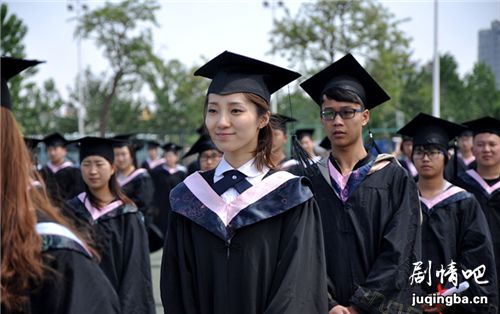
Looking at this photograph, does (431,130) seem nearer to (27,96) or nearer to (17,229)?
(17,229)

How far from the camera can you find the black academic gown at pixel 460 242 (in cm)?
420

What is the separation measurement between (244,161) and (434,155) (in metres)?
2.29

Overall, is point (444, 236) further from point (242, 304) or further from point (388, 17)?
point (388, 17)

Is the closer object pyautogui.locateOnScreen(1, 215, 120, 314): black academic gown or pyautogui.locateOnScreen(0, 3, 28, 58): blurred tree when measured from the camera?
pyautogui.locateOnScreen(1, 215, 120, 314): black academic gown

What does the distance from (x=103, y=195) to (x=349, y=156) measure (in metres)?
2.21

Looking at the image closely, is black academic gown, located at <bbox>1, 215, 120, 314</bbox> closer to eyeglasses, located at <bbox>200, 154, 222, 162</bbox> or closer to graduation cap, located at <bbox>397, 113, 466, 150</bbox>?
graduation cap, located at <bbox>397, 113, 466, 150</bbox>

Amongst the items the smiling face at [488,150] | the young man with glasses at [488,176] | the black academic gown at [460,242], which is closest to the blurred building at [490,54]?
the young man with glasses at [488,176]

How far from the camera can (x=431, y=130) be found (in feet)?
15.6

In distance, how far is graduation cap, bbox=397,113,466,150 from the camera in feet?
15.4

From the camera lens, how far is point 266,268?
2.53 metres

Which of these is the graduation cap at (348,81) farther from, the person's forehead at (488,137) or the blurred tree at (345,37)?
the blurred tree at (345,37)

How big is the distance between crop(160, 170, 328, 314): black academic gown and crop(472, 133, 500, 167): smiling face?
319 centimetres

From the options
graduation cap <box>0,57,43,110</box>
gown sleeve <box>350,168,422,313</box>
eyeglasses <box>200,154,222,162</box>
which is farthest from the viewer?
eyeglasses <box>200,154,222,162</box>

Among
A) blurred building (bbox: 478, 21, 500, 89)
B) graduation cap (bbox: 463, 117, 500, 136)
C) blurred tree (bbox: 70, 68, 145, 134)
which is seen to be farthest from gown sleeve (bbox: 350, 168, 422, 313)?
blurred building (bbox: 478, 21, 500, 89)
